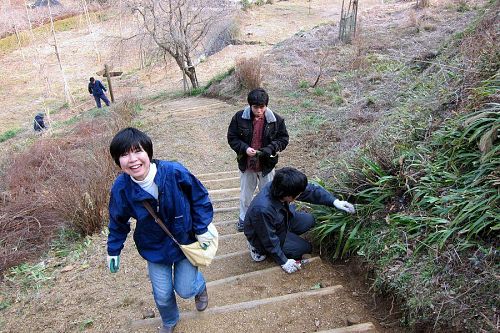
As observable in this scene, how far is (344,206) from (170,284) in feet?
5.06

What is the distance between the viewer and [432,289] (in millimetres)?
2334

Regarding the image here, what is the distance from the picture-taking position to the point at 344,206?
325 cm

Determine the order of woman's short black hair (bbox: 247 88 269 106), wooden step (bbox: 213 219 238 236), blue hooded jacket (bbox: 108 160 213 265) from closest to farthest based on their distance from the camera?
1. blue hooded jacket (bbox: 108 160 213 265)
2. woman's short black hair (bbox: 247 88 269 106)
3. wooden step (bbox: 213 219 238 236)

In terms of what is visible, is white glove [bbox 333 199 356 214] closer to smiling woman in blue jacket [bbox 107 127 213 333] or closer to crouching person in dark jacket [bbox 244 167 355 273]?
crouching person in dark jacket [bbox 244 167 355 273]

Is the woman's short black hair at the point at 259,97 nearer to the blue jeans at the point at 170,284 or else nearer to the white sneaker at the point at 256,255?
the white sneaker at the point at 256,255

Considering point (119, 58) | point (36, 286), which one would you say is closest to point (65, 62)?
point (119, 58)

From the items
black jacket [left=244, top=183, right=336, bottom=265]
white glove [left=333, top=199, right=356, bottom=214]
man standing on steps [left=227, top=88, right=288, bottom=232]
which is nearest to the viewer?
black jacket [left=244, top=183, right=336, bottom=265]

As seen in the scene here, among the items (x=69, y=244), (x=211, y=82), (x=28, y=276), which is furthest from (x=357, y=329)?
(x=211, y=82)

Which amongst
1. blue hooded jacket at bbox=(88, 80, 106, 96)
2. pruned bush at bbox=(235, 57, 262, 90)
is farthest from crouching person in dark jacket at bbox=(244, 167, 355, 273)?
blue hooded jacket at bbox=(88, 80, 106, 96)

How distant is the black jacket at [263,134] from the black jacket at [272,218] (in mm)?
623

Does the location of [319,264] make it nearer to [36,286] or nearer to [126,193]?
[126,193]

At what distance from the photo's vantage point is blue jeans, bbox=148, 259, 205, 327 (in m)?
2.57

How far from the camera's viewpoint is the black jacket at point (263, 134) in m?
3.72

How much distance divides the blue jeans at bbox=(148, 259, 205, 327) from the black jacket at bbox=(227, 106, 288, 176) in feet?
4.78
